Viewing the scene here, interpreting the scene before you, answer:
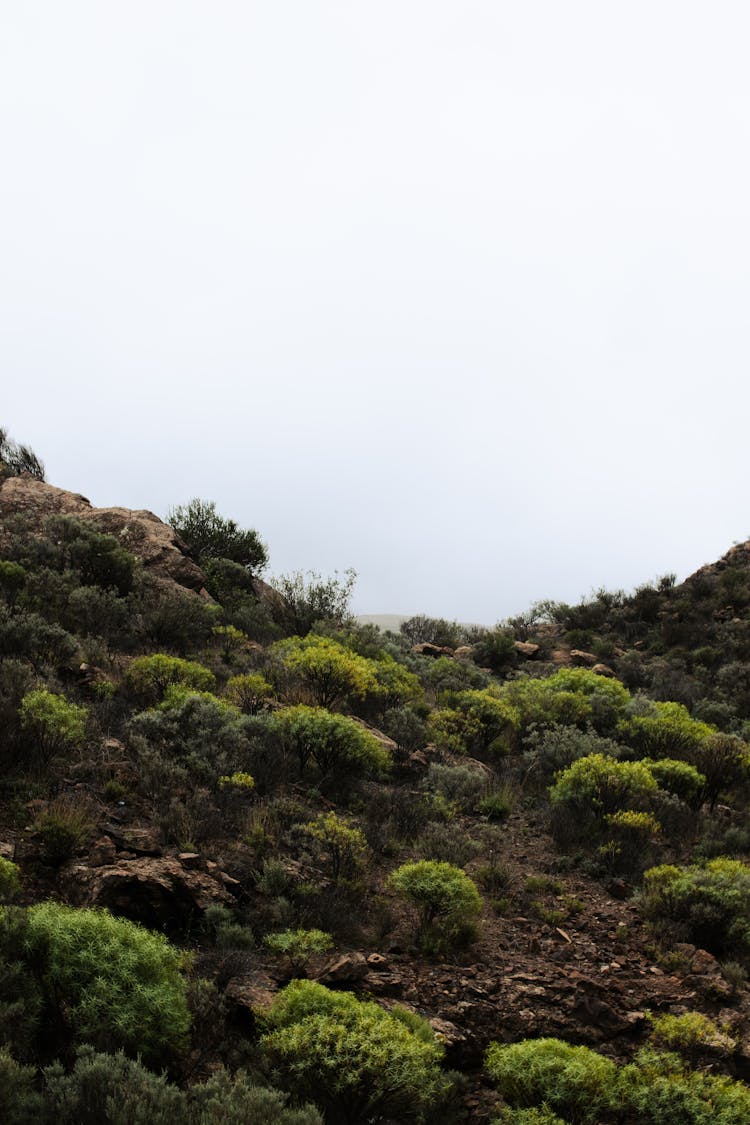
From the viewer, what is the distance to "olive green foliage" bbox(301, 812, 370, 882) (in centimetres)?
756

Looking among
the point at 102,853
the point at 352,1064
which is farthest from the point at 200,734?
the point at 352,1064

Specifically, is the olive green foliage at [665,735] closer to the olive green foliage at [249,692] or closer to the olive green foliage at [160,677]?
the olive green foliage at [249,692]

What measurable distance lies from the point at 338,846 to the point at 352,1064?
310 centimetres

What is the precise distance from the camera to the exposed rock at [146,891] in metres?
5.86

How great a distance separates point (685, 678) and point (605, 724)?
6.89 m

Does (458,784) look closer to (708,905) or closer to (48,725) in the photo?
(708,905)

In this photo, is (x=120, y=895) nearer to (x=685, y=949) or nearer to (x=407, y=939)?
(x=407, y=939)

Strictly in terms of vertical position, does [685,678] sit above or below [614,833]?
above

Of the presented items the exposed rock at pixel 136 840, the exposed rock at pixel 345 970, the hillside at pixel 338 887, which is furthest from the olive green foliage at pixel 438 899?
the exposed rock at pixel 136 840

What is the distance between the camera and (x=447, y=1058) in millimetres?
5445

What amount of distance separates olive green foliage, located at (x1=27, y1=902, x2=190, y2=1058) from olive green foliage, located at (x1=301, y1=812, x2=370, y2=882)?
285cm

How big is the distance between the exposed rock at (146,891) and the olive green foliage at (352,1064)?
5.11ft

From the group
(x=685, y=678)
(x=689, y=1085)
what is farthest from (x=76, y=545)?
(x=685, y=678)

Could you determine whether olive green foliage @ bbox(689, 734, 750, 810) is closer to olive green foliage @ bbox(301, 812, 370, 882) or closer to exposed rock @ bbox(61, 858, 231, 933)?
olive green foliage @ bbox(301, 812, 370, 882)
